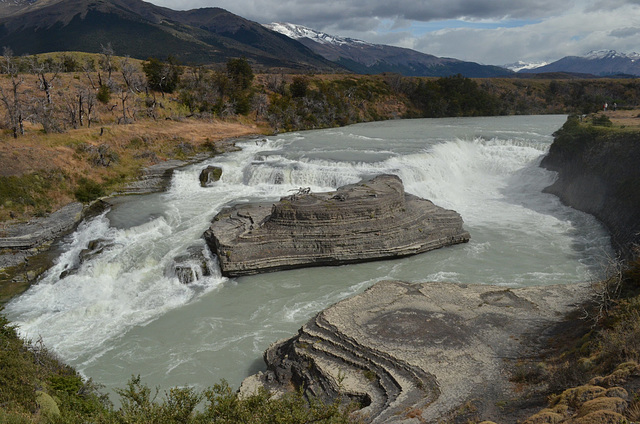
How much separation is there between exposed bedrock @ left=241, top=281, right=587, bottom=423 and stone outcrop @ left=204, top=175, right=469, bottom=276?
5.06 m

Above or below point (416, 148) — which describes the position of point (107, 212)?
below

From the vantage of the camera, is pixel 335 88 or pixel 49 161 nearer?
pixel 49 161

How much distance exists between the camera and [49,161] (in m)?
25.5

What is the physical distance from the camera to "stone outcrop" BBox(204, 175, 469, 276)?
17.4m

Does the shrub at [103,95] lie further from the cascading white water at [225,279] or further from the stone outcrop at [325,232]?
the stone outcrop at [325,232]

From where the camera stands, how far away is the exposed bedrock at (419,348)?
8.40 m

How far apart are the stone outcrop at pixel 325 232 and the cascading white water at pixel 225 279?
22.8 inches

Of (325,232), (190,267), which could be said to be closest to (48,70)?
(190,267)

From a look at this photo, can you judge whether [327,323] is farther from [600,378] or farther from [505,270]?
[505,270]

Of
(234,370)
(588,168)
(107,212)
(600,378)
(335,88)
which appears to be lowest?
(234,370)

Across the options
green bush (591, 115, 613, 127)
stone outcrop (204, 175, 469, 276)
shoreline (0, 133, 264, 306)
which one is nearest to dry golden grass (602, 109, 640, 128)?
green bush (591, 115, 613, 127)

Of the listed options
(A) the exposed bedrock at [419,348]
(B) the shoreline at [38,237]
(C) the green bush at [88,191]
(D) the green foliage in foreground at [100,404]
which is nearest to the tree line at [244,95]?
(C) the green bush at [88,191]

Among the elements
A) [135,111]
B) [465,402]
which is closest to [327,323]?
[465,402]

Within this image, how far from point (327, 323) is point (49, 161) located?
22.6 metres
